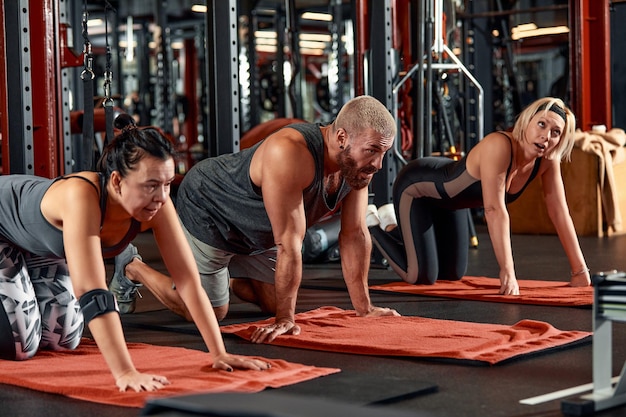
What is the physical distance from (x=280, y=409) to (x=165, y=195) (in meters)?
1.34

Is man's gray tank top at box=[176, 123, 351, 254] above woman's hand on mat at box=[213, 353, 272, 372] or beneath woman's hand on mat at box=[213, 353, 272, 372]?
above

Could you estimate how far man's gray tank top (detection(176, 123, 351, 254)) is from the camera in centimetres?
365

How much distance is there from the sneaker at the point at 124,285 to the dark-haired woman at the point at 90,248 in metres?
0.87

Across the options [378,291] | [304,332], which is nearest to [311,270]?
[378,291]

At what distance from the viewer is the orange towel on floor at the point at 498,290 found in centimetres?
439

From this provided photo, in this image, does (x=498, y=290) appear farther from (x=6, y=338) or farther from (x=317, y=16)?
(x=317, y=16)

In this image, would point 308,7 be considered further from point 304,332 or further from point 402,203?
point 304,332

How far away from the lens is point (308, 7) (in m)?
13.6

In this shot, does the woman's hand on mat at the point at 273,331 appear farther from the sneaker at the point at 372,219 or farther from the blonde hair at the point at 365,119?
the sneaker at the point at 372,219

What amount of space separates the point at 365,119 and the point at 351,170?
20 cm

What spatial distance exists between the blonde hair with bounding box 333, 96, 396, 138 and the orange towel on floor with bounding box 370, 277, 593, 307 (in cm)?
143

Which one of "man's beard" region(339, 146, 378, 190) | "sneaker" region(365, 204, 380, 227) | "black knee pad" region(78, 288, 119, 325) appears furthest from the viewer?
"sneaker" region(365, 204, 380, 227)

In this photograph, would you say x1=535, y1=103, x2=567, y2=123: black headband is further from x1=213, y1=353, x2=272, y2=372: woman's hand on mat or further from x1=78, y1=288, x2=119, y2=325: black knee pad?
x1=78, y1=288, x2=119, y2=325: black knee pad

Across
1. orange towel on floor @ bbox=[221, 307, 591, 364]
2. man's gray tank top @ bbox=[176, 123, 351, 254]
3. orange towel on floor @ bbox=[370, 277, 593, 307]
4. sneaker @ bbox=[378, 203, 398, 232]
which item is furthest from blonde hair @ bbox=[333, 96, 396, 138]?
sneaker @ bbox=[378, 203, 398, 232]
